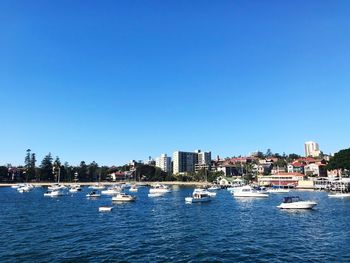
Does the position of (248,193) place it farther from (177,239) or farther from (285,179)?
(177,239)

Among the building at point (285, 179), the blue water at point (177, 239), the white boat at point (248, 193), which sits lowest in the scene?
the blue water at point (177, 239)

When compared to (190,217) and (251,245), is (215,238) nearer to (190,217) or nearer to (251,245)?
(251,245)

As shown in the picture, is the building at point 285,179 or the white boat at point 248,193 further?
the building at point 285,179

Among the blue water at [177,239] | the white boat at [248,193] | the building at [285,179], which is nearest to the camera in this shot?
the blue water at [177,239]

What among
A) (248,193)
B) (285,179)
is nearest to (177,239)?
(248,193)

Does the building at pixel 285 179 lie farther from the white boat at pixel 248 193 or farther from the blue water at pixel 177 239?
the blue water at pixel 177 239

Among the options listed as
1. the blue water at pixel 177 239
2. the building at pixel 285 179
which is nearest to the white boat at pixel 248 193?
the blue water at pixel 177 239

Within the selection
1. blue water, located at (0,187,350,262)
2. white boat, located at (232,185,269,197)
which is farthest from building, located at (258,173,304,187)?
blue water, located at (0,187,350,262)

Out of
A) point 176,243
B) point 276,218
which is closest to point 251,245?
point 176,243

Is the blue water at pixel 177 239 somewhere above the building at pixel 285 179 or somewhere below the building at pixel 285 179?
below

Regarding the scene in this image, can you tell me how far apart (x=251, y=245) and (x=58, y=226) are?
93.6ft

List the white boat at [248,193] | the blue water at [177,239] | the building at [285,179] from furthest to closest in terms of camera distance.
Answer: the building at [285,179] → the white boat at [248,193] → the blue water at [177,239]

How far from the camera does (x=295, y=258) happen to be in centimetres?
2972

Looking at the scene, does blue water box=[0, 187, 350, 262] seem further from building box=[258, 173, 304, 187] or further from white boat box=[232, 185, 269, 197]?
building box=[258, 173, 304, 187]
